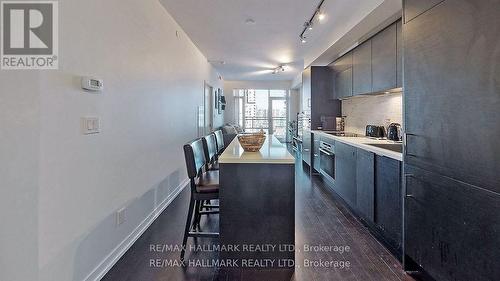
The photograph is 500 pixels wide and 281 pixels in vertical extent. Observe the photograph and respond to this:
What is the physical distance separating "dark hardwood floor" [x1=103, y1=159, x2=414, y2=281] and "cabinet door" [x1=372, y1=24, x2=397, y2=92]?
1596 millimetres

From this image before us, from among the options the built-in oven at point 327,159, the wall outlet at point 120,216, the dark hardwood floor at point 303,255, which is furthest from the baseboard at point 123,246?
the built-in oven at point 327,159

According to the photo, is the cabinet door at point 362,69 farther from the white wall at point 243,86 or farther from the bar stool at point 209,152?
the white wall at point 243,86

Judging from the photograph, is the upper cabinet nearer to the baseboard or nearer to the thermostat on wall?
the thermostat on wall

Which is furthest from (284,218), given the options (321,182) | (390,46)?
(321,182)

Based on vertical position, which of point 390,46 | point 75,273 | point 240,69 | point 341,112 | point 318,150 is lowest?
point 75,273

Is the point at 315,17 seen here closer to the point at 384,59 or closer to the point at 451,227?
the point at 384,59

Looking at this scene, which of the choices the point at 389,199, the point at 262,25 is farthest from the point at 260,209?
the point at 262,25

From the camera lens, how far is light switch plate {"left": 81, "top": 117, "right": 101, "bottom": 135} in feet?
5.96

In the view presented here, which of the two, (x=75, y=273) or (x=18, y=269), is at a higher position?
(x=18, y=269)

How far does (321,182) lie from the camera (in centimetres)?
493

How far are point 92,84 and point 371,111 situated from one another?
3677mm

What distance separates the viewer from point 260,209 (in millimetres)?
2090

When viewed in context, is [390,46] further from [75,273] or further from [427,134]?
[75,273]

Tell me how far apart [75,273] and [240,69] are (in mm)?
6828
